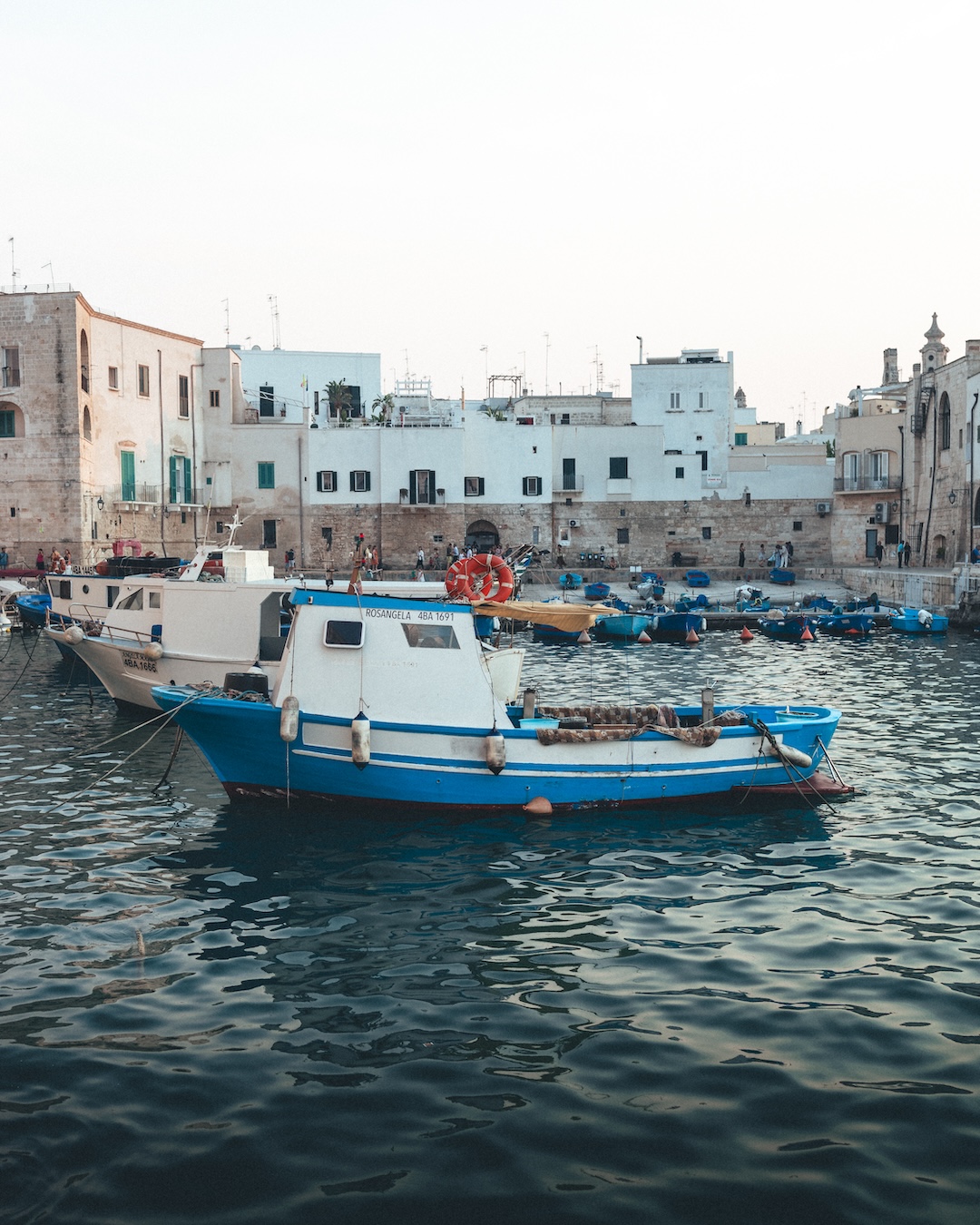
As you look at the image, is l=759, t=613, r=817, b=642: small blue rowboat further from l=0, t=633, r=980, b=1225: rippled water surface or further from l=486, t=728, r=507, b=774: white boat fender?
l=486, t=728, r=507, b=774: white boat fender

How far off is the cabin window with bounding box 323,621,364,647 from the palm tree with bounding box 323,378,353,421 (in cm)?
5101

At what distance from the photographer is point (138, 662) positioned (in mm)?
21766

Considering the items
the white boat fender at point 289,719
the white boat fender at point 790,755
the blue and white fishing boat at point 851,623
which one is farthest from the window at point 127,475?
the white boat fender at point 790,755

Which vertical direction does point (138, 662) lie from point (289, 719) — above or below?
below

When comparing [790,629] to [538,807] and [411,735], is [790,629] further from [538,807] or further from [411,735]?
[411,735]

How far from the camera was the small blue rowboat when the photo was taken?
1471 inches

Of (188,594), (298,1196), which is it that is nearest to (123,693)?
(188,594)

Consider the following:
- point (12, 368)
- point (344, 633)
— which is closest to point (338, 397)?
point (12, 368)

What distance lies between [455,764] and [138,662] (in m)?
10.4

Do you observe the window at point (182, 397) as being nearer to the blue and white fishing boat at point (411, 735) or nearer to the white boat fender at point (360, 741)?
the blue and white fishing boat at point (411, 735)


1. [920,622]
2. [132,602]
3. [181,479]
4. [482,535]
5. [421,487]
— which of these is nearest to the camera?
[132,602]

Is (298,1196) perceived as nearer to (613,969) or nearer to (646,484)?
(613,969)

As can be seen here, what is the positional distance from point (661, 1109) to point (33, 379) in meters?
48.8

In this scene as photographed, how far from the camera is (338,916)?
10.5 metres
